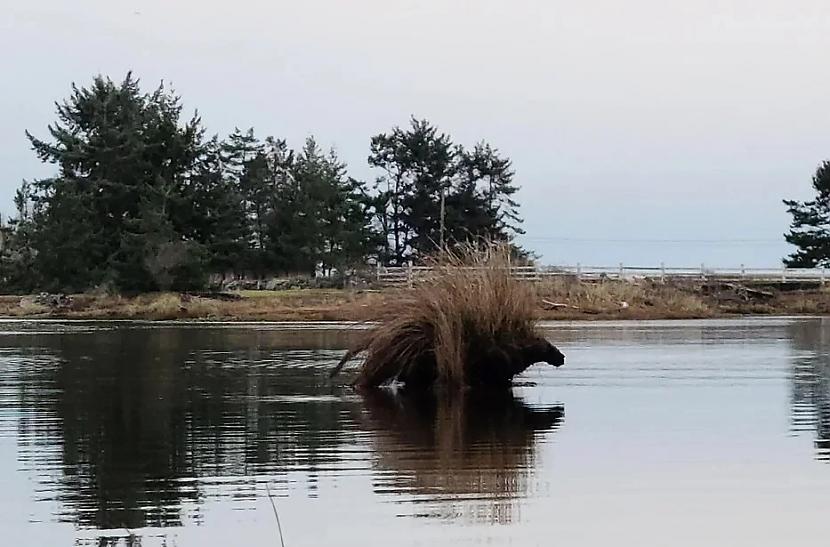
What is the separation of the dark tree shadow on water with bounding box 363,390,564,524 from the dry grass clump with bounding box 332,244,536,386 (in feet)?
1.69

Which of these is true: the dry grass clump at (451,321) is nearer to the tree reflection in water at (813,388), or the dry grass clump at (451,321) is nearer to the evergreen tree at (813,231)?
the tree reflection in water at (813,388)

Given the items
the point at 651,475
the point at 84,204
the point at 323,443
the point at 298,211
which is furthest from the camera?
the point at 298,211

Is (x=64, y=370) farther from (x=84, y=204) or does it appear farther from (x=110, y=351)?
(x=84, y=204)

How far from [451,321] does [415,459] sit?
6381 millimetres

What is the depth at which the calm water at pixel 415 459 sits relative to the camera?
8.88m

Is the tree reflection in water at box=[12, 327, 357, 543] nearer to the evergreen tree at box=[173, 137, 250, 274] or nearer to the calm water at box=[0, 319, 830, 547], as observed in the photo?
the calm water at box=[0, 319, 830, 547]

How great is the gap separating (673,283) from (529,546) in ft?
180

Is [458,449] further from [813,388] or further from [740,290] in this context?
[740,290]

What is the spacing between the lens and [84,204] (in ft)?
217

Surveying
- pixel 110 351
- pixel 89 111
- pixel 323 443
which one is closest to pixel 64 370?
pixel 110 351

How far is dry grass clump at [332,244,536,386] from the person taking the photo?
A: 723 inches

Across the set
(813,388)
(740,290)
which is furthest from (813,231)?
(813,388)

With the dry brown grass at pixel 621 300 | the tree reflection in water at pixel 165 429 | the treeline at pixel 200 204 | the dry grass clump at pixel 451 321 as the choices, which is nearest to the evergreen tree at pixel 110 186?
the treeline at pixel 200 204

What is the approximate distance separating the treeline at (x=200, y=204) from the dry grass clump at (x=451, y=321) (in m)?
43.5
